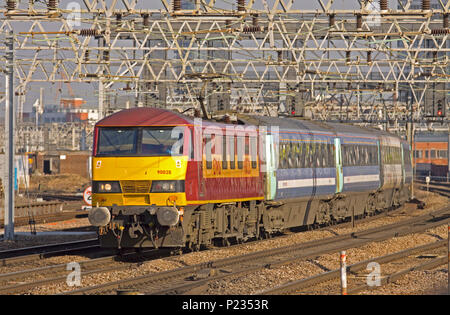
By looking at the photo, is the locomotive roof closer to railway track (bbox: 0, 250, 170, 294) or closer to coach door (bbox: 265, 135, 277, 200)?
railway track (bbox: 0, 250, 170, 294)

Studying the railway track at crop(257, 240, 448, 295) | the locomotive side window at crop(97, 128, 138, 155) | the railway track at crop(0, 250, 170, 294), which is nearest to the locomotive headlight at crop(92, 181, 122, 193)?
the locomotive side window at crop(97, 128, 138, 155)

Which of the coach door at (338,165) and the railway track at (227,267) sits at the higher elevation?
the coach door at (338,165)

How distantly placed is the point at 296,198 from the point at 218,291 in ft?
41.7

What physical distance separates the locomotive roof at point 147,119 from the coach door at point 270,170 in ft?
15.7

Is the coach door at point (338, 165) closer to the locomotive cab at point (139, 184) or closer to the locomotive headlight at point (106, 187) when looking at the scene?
the locomotive cab at point (139, 184)

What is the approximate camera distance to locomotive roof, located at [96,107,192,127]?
20141mm

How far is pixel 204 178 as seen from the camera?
20.8 metres

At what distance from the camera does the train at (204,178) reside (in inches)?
773

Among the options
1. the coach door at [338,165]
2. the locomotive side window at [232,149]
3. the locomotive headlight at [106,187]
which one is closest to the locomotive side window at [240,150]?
the locomotive side window at [232,149]

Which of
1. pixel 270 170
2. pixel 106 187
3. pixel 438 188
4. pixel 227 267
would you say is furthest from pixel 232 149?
pixel 438 188

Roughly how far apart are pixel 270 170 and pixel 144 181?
246 inches

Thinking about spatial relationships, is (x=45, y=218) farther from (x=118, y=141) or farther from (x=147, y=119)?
(x=147, y=119)
